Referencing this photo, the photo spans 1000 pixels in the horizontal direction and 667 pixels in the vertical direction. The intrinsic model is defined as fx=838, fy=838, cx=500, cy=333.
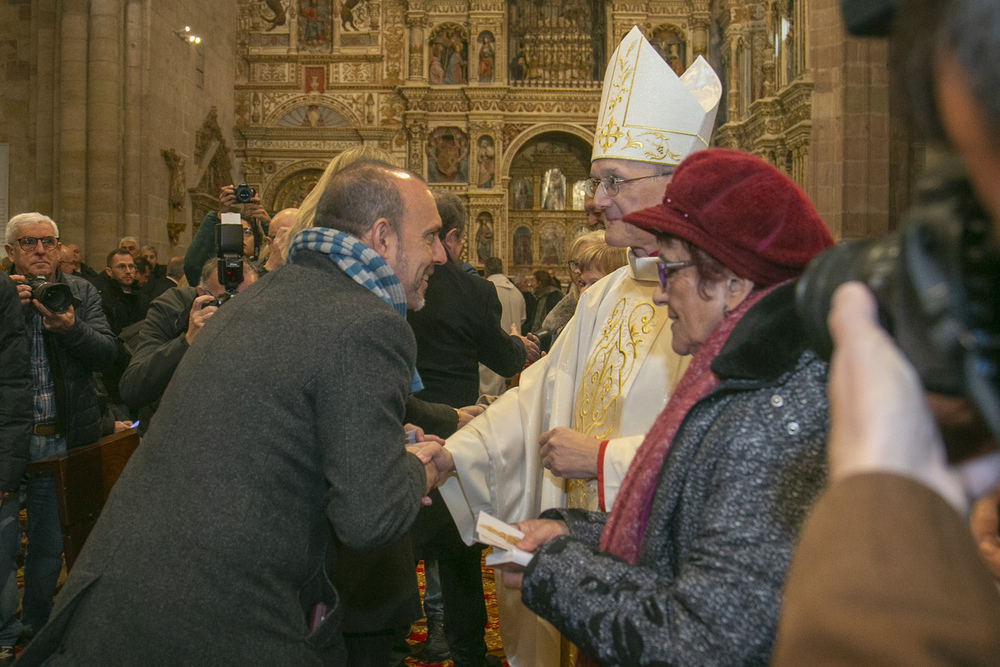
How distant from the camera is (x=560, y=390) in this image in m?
2.64

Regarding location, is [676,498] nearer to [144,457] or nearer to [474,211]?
[144,457]

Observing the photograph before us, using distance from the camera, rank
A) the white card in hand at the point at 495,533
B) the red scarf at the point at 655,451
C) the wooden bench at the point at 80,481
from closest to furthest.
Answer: the red scarf at the point at 655,451 < the white card in hand at the point at 495,533 < the wooden bench at the point at 80,481

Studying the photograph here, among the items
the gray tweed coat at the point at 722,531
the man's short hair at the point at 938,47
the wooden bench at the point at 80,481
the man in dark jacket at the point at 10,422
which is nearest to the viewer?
the man's short hair at the point at 938,47

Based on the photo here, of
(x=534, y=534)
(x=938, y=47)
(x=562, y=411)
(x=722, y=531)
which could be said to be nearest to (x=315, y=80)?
(x=562, y=411)

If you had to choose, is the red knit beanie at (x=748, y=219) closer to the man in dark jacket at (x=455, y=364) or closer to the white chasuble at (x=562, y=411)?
the white chasuble at (x=562, y=411)

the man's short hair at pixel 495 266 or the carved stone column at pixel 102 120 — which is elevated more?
the carved stone column at pixel 102 120

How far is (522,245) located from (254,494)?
53.9 feet

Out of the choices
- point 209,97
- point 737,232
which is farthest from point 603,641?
point 209,97

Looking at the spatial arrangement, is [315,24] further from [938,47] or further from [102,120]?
[938,47]

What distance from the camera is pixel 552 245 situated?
1783 centimetres

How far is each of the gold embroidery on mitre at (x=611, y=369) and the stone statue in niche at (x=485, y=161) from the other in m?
14.8

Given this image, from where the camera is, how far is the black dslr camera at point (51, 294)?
3678 millimetres

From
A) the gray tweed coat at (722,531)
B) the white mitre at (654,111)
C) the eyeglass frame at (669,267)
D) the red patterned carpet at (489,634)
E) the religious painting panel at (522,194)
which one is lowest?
the red patterned carpet at (489,634)

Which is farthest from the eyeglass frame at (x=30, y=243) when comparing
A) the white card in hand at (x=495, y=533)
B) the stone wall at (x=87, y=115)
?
the stone wall at (x=87, y=115)
